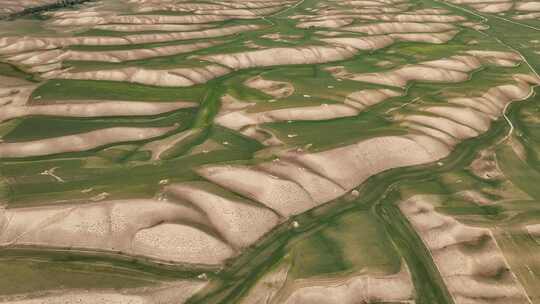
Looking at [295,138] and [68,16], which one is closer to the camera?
[295,138]

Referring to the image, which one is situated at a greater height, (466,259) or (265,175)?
(265,175)

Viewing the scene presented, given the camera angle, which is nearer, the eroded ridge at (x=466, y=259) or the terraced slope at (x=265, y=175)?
the eroded ridge at (x=466, y=259)

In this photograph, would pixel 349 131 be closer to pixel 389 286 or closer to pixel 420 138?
pixel 420 138

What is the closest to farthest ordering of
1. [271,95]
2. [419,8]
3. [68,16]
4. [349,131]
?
[349,131]
[271,95]
[68,16]
[419,8]

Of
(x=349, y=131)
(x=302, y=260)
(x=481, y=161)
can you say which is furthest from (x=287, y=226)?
(x=481, y=161)

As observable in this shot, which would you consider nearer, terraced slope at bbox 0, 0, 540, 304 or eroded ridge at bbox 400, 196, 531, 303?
eroded ridge at bbox 400, 196, 531, 303

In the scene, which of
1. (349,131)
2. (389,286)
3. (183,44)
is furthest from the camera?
(183,44)

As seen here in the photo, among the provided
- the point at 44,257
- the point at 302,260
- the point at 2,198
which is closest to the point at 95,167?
the point at 2,198

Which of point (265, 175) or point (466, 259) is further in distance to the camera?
point (265, 175)
